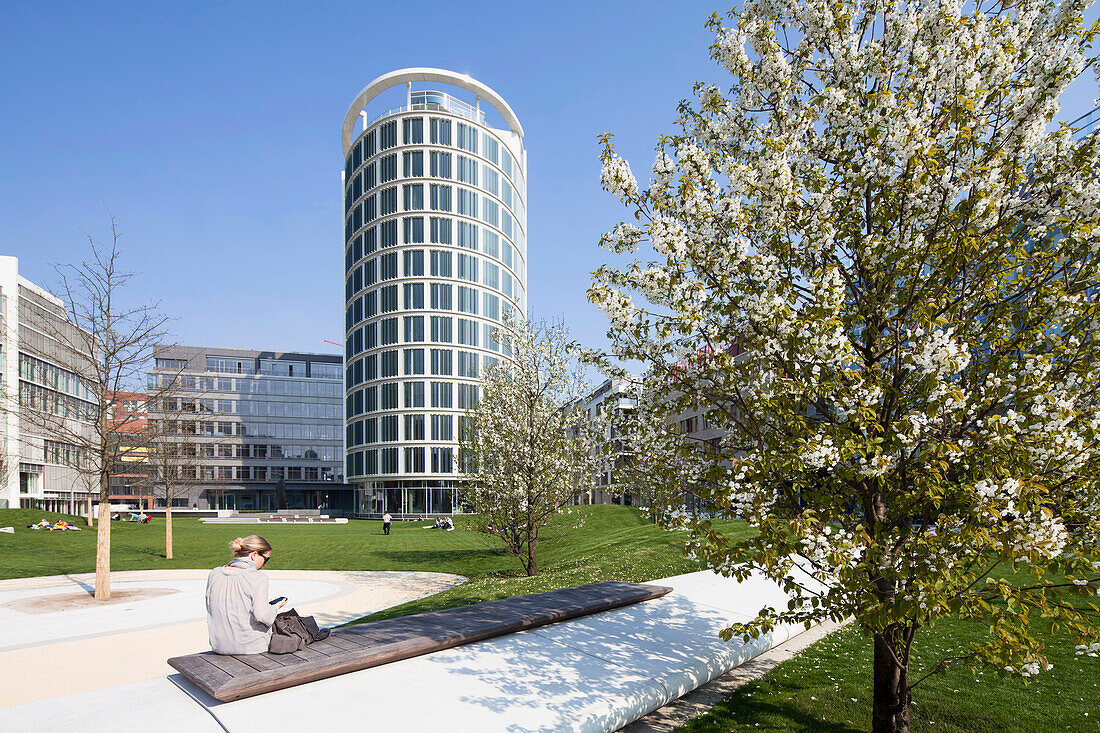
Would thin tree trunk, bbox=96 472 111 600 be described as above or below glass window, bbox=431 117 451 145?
below

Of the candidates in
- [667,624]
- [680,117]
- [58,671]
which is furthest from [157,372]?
[680,117]

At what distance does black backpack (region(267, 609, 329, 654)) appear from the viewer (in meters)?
7.12

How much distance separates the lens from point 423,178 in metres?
70.5

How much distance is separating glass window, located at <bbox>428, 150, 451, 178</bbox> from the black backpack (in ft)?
224

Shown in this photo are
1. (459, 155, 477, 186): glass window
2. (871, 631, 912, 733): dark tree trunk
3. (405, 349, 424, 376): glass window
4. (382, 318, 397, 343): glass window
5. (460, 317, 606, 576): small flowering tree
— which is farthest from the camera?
(459, 155, 477, 186): glass window

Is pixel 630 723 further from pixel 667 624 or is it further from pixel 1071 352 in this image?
pixel 1071 352

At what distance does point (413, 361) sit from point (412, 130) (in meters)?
25.3

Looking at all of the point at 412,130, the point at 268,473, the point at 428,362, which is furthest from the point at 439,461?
the point at 268,473

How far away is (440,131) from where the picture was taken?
71.0 metres

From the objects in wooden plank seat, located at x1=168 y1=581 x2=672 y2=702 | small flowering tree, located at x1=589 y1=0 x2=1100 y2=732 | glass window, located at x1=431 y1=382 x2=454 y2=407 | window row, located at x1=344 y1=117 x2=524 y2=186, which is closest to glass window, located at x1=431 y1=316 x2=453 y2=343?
glass window, located at x1=431 y1=382 x2=454 y2=407

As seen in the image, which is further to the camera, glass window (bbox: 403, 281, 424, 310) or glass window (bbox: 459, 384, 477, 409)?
glass window (bbox: 403, 281, 424, 310)

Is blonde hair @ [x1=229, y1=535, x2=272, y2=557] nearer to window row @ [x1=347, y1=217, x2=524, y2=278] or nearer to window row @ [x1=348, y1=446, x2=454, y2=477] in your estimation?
window row @ [x1=348, y1=446, x2=454, y2=477]

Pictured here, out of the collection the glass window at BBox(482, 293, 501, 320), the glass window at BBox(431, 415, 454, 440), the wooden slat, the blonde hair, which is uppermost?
the glass window at BBox(482, 293, 501, 320)

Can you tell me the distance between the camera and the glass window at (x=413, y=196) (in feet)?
231
